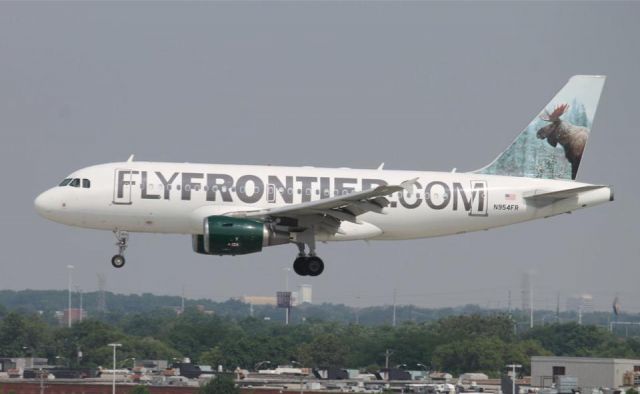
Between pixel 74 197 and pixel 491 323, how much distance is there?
109679mm

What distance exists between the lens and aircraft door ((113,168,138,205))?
60188mm

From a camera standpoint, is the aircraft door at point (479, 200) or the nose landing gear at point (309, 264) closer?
the nose landing gear at point (309, 264)

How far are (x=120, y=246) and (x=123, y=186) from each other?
10.3 feet

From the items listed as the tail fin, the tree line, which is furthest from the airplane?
the tree line

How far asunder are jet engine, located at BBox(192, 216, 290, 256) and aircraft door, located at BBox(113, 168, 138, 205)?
3.61 meters

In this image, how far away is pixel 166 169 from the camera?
60.9 meters

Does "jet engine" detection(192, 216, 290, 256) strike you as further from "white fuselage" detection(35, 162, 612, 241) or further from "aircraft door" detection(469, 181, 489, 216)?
Result: "aircraft door" detection(469, 181, 489, 216)

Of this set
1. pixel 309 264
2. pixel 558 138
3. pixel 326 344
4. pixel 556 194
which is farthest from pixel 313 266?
pixel 326 344

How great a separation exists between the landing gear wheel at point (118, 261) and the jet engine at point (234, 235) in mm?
4268

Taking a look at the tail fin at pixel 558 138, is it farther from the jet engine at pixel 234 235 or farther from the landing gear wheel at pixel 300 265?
the jet engine at pixel 234 235

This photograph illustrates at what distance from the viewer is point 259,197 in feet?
200

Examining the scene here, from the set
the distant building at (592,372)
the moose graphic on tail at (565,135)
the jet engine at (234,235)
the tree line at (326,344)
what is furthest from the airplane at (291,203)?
the tree line at (326,344)

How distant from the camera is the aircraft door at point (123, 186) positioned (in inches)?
2370

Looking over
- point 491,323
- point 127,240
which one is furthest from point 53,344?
point 127,240
